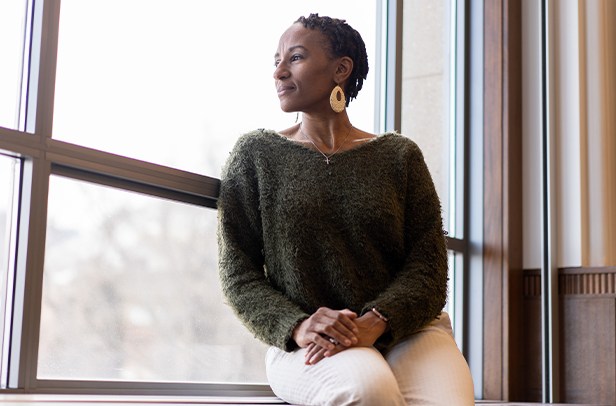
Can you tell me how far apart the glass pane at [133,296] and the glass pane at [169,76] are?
0.17 m

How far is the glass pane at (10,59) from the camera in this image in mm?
1708

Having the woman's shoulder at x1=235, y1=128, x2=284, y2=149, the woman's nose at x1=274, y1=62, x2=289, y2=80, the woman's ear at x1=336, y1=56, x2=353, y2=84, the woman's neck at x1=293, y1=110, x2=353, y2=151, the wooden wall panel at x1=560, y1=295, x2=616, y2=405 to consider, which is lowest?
the wooden wall panel at x1=560, y1=295, x2=616, y2=405

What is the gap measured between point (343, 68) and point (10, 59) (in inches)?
34.9

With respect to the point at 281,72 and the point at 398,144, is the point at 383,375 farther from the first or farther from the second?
the point at 281,72

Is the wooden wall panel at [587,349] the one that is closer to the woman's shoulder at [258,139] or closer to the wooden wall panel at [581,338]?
the wooden wall panel at [581,338]

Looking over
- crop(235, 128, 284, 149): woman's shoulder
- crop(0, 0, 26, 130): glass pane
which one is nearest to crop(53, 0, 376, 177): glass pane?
crop(0, 0, 26, 130): glass pane

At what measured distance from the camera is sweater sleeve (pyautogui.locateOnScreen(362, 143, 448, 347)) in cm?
169

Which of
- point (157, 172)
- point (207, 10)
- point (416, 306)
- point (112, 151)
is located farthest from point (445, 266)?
point (207, 10)

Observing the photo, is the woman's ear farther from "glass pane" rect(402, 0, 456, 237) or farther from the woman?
"glass pane" rect(402, 0, 456, 237)

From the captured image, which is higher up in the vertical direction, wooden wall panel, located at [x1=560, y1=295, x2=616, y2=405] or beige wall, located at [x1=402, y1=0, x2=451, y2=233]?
beige wall, located at [x1=402, y1=0, x2=451, y2=233]

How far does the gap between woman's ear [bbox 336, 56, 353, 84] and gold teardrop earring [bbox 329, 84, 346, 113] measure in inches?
1.0

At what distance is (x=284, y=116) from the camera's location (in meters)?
2.52

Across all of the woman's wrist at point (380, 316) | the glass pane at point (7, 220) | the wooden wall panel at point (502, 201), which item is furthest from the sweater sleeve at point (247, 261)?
the wooden wall panel at point (502, 201)

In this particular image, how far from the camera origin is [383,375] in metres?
1.43
